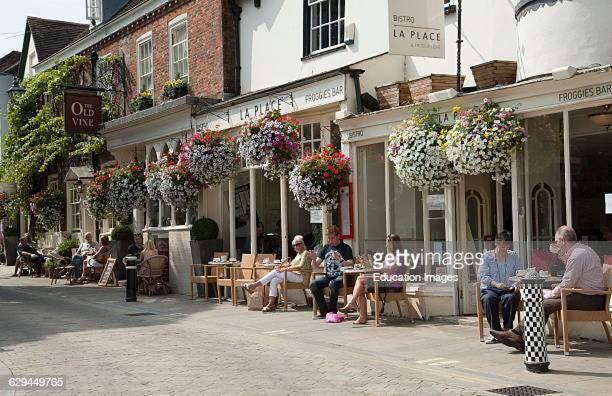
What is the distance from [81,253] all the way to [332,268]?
1223cm

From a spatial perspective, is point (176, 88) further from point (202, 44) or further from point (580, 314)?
point (580, 314)

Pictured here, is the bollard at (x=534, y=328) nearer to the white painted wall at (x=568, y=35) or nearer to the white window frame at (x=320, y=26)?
the white painted wall at (x=568, y=35)

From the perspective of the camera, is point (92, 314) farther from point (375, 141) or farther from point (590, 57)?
point (590, 57)

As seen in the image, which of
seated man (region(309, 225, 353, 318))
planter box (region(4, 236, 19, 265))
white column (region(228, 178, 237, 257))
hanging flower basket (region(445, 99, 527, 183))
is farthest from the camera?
planter box (region(4, 236, 19, 265))

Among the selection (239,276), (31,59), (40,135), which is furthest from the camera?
(31,59)

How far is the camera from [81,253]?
23.5 metres

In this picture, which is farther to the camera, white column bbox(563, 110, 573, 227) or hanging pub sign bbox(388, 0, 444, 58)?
hanging pub sign bbox(388, 0, 444, 58)

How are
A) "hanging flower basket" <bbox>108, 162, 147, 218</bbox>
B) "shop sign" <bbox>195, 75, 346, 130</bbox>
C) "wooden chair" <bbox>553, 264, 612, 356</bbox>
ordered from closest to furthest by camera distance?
"wooden chair" <bbox>553, 264, 612, 356</bbox> < "shop sign" <bbox>195, 75, 346, 130</bbox> < "hanging flower basket" <bbox>108, 162, 147, 218</bbox>

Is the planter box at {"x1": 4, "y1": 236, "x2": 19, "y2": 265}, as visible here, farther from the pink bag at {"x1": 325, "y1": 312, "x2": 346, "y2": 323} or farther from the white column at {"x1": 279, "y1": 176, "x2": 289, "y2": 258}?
the pink bag at {"x1": 325, "y1": 312, "x2": 346, "y2": 323}

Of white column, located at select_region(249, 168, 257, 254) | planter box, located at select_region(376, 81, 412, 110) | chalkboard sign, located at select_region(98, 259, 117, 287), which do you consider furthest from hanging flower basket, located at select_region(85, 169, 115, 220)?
planter box, located at select_region(376, 81, 412, 110)

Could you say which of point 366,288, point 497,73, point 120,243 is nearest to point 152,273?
point 120,243

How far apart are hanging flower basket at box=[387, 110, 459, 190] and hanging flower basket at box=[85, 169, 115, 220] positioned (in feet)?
39.4

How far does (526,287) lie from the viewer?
28.8 ft

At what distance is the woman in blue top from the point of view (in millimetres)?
10312
